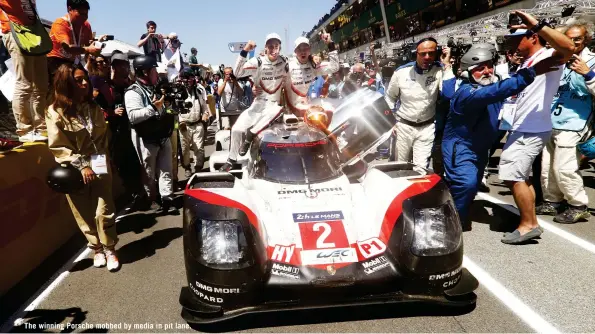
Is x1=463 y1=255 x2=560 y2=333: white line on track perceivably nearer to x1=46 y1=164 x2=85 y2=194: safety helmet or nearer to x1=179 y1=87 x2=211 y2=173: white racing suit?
x1=46 y1=164 x2=85 y2=194: safety helmet

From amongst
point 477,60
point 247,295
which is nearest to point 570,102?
point 477,60

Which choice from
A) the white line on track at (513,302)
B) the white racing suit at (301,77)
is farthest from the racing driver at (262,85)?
the white line on track at (513,302)

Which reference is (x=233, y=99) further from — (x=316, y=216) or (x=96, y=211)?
(x=316, y=216)

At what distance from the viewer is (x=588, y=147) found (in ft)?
14.6

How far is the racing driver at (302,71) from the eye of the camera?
5.95m

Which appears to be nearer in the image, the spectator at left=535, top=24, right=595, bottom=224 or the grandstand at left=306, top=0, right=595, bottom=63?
the spectator at left=535, top=24, right=595, bottom=224

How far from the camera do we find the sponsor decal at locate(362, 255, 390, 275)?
2.55 m

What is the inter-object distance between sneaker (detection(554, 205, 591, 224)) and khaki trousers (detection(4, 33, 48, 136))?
20.7 feet

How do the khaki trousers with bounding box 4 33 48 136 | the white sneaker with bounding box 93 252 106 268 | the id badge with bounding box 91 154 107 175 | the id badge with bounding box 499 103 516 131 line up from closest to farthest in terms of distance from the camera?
the id badge with bounding box 91 154 107 175, the white sneaker with bounding box 93 252 106 268, the id badge with bounding box 499 103 516 131, the khaki trousers with bounding box 4 33 48 136

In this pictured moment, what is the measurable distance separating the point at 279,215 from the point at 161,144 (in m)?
2.76

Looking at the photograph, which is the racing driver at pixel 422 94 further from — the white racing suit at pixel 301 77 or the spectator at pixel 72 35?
the spectator at pixel 72 35

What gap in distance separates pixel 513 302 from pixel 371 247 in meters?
1.15

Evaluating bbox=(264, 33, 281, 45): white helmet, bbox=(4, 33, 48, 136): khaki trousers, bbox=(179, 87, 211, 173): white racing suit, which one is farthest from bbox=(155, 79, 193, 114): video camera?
bbox=(264, 33, 281, 45): white helmet

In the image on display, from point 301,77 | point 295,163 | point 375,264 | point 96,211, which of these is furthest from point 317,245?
point 301,77
